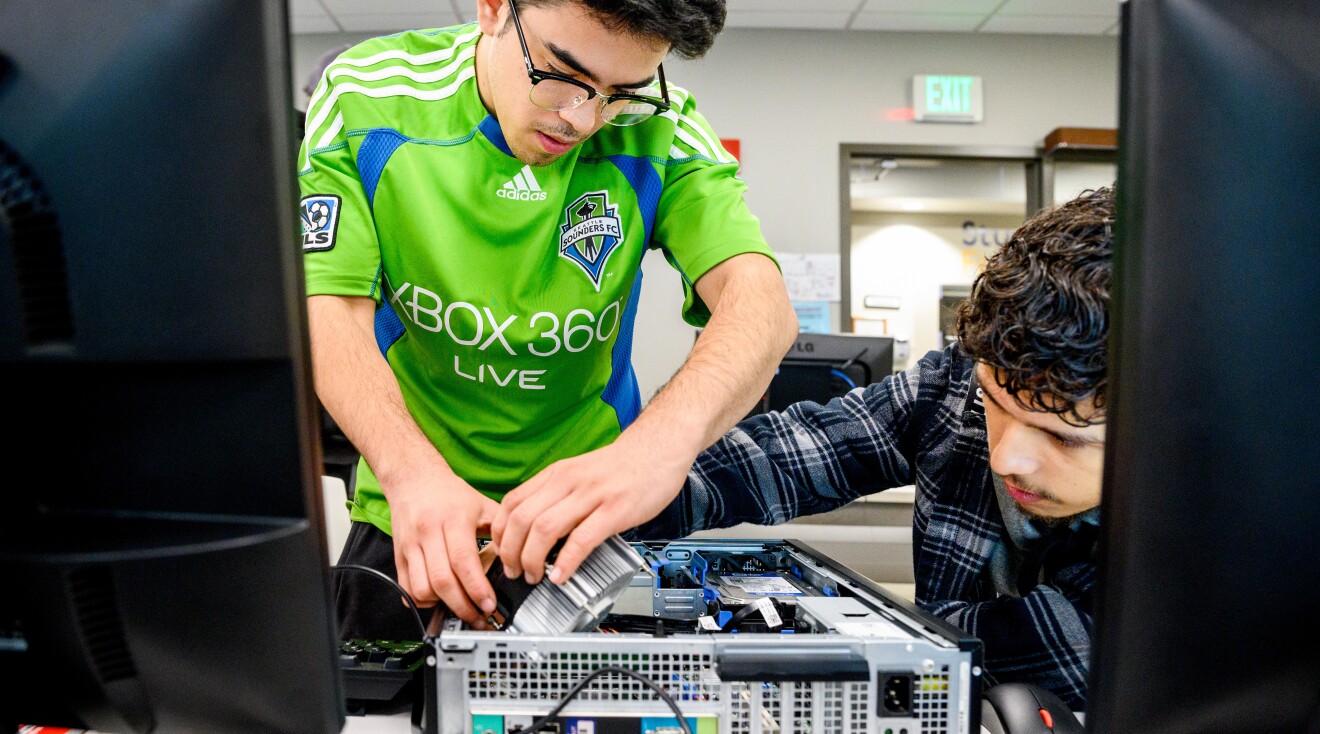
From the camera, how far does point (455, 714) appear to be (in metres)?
0.53

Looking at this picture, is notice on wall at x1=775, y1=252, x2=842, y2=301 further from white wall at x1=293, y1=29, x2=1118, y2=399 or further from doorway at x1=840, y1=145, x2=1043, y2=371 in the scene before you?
doorway at x1=840, y1=145, x2=1043, y2=371

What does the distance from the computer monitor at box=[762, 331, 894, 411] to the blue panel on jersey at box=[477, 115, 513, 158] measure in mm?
1093

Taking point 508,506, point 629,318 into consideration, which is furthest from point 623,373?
point 508,506

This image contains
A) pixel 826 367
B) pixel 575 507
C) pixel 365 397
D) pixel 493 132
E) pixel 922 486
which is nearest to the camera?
pixel 575 507

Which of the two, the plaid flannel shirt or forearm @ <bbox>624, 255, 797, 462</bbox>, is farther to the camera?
the plaid flannel shirt

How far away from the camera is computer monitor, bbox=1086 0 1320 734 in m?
0.36

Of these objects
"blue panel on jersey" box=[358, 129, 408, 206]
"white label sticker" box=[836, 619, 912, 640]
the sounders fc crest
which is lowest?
"white label sticker" box=[836, 619, 912, 640]

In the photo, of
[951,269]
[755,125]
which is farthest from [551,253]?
Answer: [951,269]

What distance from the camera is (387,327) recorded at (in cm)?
106

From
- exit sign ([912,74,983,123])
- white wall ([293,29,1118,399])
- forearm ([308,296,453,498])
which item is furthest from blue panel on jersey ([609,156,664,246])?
exit sign ([912,74,983,123])

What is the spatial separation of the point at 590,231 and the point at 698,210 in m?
0.14

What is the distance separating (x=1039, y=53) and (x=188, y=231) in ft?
14.6

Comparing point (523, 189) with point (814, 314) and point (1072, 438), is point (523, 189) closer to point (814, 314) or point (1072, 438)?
point (1072, 438)

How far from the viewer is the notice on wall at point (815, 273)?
13.0 feet
